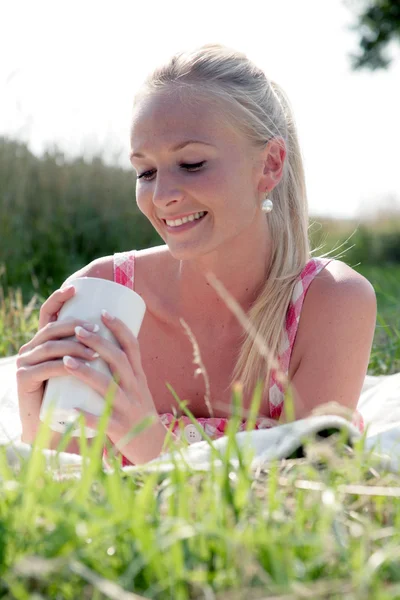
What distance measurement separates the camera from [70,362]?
1.79 metres

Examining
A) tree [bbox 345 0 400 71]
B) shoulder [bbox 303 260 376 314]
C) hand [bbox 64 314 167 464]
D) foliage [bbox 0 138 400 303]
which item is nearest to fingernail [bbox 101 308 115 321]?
hand [bbox 64 314 167 464]

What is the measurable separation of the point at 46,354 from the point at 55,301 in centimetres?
15

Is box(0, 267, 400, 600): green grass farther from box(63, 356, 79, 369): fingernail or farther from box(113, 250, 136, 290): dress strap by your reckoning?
box(113, 250, 136, 290): dress strap

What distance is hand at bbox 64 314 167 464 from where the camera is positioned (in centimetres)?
178

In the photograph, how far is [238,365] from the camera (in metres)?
2.75

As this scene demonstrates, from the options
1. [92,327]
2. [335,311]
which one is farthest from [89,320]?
[335,311]

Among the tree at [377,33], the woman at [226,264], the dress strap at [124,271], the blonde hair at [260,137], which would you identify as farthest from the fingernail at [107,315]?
the tree at [377,33]

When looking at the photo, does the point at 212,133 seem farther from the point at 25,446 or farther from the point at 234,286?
the point at 25,446

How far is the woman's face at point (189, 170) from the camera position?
245cm

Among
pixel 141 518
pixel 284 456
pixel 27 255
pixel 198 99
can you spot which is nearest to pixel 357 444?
pixel 284 456

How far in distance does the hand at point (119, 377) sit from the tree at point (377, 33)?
51.8 feet

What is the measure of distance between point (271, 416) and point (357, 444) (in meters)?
1.28

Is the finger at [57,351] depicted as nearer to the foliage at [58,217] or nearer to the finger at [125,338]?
the finger at [125,338]

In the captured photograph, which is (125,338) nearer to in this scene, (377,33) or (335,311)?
(335,311)
